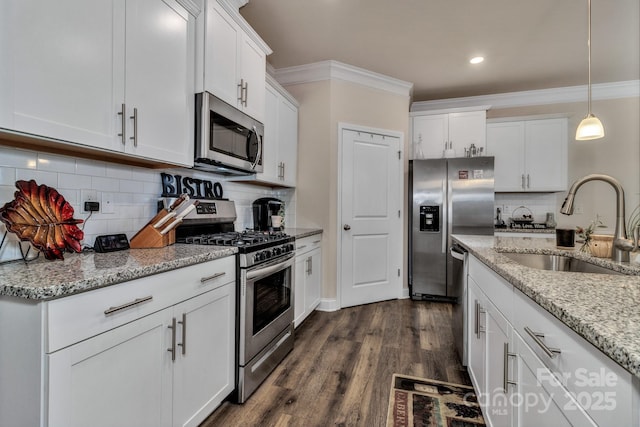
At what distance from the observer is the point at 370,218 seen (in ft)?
11.9

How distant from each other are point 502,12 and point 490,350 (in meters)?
2.63

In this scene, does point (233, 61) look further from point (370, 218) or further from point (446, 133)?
point (446, 133)

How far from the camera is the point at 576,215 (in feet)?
13.4

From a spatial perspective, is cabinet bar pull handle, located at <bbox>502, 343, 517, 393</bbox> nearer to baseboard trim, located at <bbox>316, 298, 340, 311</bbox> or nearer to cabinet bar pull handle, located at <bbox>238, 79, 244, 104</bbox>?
cabinet bar pull handle, located at <bbox>238, 79, 244, 104</bbox>

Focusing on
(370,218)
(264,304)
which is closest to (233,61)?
(264,304)

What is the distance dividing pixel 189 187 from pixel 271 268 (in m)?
0.85

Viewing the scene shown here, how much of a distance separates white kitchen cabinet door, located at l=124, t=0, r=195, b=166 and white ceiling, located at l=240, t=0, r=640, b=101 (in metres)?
1.02

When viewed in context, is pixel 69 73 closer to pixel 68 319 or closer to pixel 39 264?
pixel 39 264

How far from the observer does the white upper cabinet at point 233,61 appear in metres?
1.89

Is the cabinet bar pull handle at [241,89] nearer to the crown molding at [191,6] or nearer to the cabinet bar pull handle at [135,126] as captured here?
the crown molding at [191,6]

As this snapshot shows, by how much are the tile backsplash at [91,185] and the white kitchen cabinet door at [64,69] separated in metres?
0.30

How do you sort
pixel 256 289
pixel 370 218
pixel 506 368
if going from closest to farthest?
pixel 506 368, pixel 256 289, pixel 370 218

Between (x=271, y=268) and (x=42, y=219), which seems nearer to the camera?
(x=42, y=219)

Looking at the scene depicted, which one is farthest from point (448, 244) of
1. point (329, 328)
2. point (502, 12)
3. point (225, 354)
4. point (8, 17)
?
point (8, 17)
